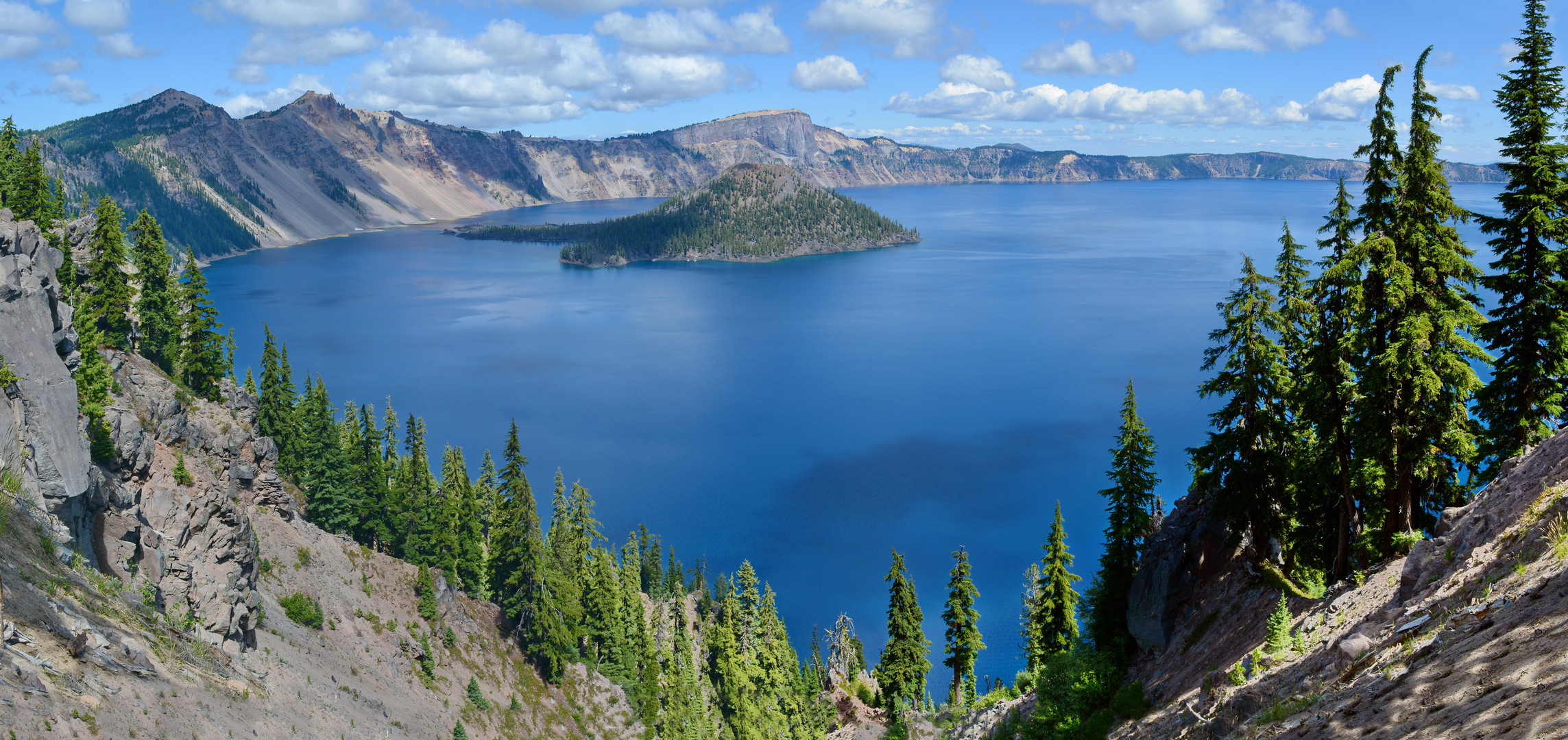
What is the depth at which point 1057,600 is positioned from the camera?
4119cm

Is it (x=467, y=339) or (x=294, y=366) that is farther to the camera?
(x=467, y=339)

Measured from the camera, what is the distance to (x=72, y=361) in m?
34.1

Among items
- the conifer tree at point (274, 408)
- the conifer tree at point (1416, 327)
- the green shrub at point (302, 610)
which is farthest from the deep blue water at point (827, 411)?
the conifer tree at point (1416, 327)

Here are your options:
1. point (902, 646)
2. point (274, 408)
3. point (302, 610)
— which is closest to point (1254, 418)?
point (902, 646)

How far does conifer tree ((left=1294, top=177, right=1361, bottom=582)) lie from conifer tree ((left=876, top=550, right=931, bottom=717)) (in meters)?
24.1

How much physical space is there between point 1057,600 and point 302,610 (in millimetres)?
36126

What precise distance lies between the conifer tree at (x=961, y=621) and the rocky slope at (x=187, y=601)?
72.2ft

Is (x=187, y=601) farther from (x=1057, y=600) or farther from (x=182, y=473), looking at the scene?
(x=1057, y=600)

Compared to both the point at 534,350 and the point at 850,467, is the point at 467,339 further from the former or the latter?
the point at 850,467

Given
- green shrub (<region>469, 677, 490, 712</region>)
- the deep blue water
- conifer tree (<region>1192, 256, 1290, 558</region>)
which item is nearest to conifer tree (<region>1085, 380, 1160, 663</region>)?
conifer tree (<region>1192, 256, 1290, 558</region>)

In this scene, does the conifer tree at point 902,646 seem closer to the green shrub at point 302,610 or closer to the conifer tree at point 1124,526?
the conifer tree at point 1124,526

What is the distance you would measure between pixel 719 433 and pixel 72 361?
255ft

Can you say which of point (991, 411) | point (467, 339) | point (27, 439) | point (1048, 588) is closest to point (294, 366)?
point (467, 339)

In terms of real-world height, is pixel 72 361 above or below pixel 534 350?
above
